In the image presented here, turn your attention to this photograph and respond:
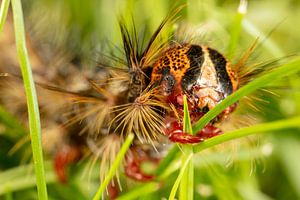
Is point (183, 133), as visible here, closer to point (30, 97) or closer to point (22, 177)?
point (30, 97)

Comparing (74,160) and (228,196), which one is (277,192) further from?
(74,160)

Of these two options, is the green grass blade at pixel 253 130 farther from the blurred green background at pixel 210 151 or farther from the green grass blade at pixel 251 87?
the blurred green background at pixel 210 151

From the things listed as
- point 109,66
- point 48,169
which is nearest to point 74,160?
point 48,169

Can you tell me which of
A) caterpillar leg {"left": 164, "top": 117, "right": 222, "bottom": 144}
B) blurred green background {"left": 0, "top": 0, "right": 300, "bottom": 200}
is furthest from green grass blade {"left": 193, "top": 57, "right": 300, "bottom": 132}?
blurred green background {"left": 0, "top": 0, "right": 300, "bottom": 200}

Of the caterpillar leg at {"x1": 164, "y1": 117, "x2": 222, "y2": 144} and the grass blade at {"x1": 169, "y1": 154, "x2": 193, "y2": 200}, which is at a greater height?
the caterpillar leg at {"x1": 164, "y1": 117, "x2": 222, "y2": 144}

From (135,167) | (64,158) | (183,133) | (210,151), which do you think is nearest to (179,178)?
(183,133)

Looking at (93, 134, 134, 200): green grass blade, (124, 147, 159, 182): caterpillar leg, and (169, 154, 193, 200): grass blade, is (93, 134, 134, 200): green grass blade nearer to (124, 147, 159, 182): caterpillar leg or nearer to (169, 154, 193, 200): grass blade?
(169, 154, 193, 200): grass blade
